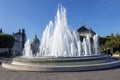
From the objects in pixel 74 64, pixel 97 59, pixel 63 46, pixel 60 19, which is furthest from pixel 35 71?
pixel 60 19

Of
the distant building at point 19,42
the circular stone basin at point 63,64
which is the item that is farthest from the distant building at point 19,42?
the circular stone basin at point 63,64

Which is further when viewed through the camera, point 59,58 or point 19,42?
point 19,42

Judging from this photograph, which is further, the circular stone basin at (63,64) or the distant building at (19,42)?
the distant building at (19,42)

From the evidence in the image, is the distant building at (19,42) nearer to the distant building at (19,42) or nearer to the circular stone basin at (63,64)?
the distant building at (19,42)

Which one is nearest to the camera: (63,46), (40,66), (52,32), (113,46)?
(40,66)

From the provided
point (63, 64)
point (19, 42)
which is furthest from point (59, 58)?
A: point (19, 42)

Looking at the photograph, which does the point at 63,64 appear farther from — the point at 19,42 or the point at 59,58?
the point at 19,42

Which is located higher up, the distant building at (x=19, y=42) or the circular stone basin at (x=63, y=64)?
the distant building at (x=19, y=42)

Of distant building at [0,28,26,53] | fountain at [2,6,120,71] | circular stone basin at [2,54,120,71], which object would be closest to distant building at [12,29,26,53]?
distant building at [0,28,26,53]

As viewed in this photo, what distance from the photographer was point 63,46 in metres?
25.5

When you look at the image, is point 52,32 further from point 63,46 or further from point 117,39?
point 117,39

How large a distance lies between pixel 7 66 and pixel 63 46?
749 centimetres

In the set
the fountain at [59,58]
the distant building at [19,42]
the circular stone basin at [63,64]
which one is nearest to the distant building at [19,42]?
the distant building at [19,42]

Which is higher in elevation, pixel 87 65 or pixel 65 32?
pixel 65 32
